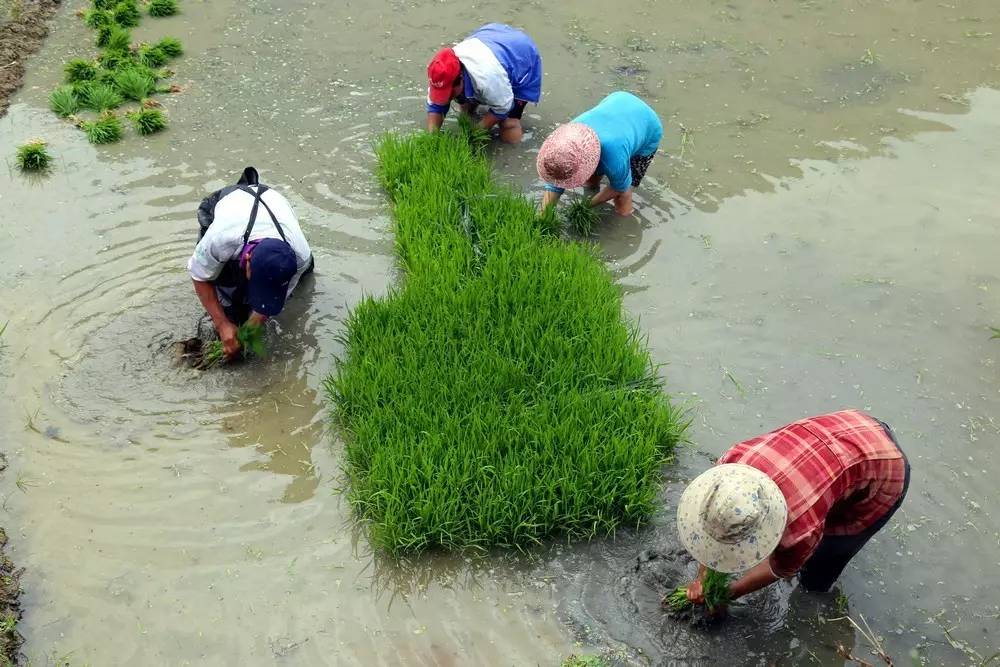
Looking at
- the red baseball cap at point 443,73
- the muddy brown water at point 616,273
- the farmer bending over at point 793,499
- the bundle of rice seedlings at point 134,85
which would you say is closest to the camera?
the farmer bending over at point 793,499

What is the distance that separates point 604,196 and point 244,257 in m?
2.16

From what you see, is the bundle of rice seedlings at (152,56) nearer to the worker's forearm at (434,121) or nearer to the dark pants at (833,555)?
the worker's forearm at (434,121)

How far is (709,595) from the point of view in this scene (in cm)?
288

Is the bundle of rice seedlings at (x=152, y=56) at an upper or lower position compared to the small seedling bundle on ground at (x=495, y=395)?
upper

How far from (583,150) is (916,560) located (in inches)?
96.5

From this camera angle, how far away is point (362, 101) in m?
5.99

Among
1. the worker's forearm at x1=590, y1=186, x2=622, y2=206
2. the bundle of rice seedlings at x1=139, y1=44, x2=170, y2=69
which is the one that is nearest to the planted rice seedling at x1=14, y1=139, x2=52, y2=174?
the bundle of rice seedlings at x1=139, y1=44, x2=170, y2=69

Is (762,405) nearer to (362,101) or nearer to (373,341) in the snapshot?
(373,341)

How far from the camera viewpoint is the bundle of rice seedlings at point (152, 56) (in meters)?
6.25

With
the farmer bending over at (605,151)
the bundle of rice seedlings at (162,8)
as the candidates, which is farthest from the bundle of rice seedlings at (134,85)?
the farmer bending over at (605,151)

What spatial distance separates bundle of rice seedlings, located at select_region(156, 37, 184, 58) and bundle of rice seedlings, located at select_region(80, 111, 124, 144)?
1067mm

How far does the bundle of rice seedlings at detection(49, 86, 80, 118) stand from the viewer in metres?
5.74

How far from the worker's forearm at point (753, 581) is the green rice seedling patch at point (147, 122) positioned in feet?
15.4

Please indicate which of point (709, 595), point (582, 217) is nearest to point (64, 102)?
point (582, 217)
